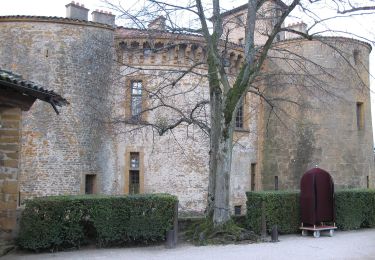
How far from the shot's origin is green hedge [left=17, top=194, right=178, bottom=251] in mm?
11523

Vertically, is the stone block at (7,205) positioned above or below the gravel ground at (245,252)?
above

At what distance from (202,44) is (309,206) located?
9038mm

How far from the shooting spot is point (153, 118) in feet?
67.4

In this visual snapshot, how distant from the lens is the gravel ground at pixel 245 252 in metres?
10.9

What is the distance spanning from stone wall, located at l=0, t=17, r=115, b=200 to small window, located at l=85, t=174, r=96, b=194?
0.26m

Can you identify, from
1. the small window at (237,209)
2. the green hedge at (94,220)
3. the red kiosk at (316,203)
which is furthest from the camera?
the small window at (237,209)

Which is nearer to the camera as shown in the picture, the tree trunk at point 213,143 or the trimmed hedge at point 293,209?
the tree trunk at point 213,143

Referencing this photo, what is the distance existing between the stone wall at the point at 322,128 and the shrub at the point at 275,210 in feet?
26.3

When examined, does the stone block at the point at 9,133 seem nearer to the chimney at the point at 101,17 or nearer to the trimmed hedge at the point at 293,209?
the trimmed hedge at the point at 293,209

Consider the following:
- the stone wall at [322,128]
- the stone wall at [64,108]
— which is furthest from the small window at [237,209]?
the stone wall at [64,108]

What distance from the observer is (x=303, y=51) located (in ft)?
77.5

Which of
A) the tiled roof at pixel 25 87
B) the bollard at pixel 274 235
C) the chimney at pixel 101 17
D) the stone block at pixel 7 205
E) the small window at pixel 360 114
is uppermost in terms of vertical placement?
the chimney at pixel 101 17

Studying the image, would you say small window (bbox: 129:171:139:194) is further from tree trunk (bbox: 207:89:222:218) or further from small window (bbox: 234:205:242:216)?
tree trunk (bbox: 207:89:222:218)

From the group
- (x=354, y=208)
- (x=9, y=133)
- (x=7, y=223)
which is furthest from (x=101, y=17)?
(x=354, y=208)
